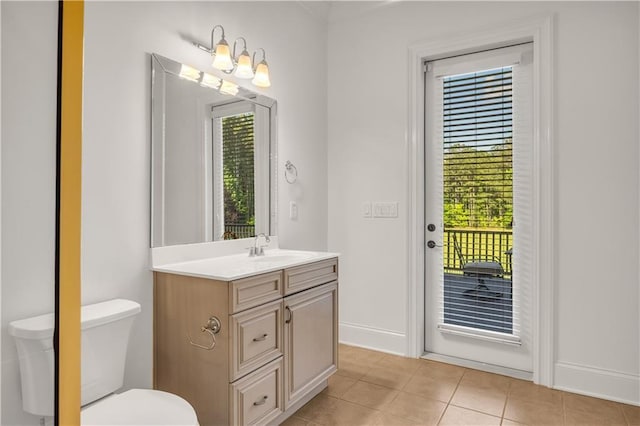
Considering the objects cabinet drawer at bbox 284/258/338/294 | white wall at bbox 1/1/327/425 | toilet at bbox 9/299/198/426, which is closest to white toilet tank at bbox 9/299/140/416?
toilet at bbox 9/299/198/426

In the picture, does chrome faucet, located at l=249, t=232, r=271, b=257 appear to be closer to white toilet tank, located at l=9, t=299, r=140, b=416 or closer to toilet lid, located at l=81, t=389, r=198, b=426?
white toilet tank, located at l=9, t=299, r=140, b=416

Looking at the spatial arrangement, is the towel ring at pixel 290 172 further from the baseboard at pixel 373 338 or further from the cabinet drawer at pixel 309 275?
the baseboard at pixel 373 338

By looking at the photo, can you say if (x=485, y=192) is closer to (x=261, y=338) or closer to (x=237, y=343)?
(x=261, y=338)

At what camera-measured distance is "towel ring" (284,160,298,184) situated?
9.51 feet

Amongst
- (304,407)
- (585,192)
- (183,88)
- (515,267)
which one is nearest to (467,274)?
(515,267)

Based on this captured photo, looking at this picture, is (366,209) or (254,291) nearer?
(254,291)

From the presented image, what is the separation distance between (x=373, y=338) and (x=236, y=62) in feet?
7.32

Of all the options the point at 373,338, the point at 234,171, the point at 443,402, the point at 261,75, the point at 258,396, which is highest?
the point at 261,75

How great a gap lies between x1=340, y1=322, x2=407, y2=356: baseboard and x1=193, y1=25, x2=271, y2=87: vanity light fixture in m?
1.99

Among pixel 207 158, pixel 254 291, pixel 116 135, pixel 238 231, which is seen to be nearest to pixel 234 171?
pixel 207 158

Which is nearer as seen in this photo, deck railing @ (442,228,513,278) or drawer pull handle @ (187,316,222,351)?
drawer pull handle @ (187,316,222,351)

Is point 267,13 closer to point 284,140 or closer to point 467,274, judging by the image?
point 284,140

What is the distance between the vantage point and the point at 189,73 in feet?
7.02

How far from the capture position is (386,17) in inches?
122
